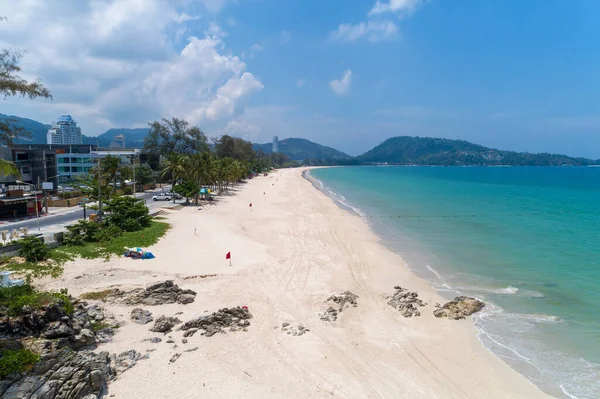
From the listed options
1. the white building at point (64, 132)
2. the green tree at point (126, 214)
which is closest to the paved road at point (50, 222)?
the green tree at point (126, 214)

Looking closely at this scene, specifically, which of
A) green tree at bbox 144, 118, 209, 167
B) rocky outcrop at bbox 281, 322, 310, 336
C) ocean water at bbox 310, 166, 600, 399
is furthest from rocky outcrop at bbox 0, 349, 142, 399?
green tree at bbox 144, 118, 209, 167

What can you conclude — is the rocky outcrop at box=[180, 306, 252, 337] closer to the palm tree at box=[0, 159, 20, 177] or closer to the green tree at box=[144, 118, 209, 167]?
the palm tree at box=[0, 159, 20, 177]

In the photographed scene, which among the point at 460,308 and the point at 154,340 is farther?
the point at 460,308

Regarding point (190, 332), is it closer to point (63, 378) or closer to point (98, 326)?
point (98, 326)

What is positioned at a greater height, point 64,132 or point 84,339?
point 64,132

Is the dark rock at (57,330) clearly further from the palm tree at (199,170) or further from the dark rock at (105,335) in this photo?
the palm tree at (199,170)

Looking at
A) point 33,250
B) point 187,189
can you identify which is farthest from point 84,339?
point 187,189
